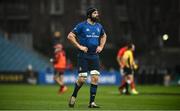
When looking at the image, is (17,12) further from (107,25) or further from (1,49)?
(1,49)

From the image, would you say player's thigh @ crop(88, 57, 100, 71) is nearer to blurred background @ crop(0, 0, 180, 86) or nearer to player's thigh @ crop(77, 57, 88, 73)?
player's thigh @ crop(77, 57, 88, 73)

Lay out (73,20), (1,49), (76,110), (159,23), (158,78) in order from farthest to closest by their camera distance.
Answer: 1. (73,20)
2. (159,23)
3. (1,49)
4. (158,78)
5. (76,110)

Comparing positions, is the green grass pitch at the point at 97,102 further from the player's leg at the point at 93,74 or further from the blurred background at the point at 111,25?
the blurred background at the point at 111,25

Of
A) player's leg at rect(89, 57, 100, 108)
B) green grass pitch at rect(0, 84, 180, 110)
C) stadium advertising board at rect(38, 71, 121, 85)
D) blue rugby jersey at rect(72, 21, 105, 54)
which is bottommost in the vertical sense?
stadium advertising board at rect(38, 71, 121, 85)

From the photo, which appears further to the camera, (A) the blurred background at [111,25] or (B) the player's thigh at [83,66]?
(A) the blurred background at [111,25]

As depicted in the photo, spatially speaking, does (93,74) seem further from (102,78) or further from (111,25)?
(111,25)

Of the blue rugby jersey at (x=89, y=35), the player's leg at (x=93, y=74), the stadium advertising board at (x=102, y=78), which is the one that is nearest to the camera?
the player's leg at (x=93, y=74)

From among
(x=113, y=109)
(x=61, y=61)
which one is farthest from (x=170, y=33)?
(x=113, y=109)

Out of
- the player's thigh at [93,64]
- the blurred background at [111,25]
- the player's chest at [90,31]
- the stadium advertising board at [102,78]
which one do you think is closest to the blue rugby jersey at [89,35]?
the player's chest at [90,31]

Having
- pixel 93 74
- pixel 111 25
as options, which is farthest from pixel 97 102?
pixel 111 25

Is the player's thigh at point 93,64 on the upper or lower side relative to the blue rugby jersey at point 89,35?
lower

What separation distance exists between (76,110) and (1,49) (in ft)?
142

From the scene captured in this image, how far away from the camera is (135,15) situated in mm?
78688

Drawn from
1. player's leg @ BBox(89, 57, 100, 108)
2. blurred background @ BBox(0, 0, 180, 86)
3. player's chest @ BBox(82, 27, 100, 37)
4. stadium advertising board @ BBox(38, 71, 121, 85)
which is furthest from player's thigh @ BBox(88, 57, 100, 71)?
blurred background @ BBox(0, 0, 180, 86)
